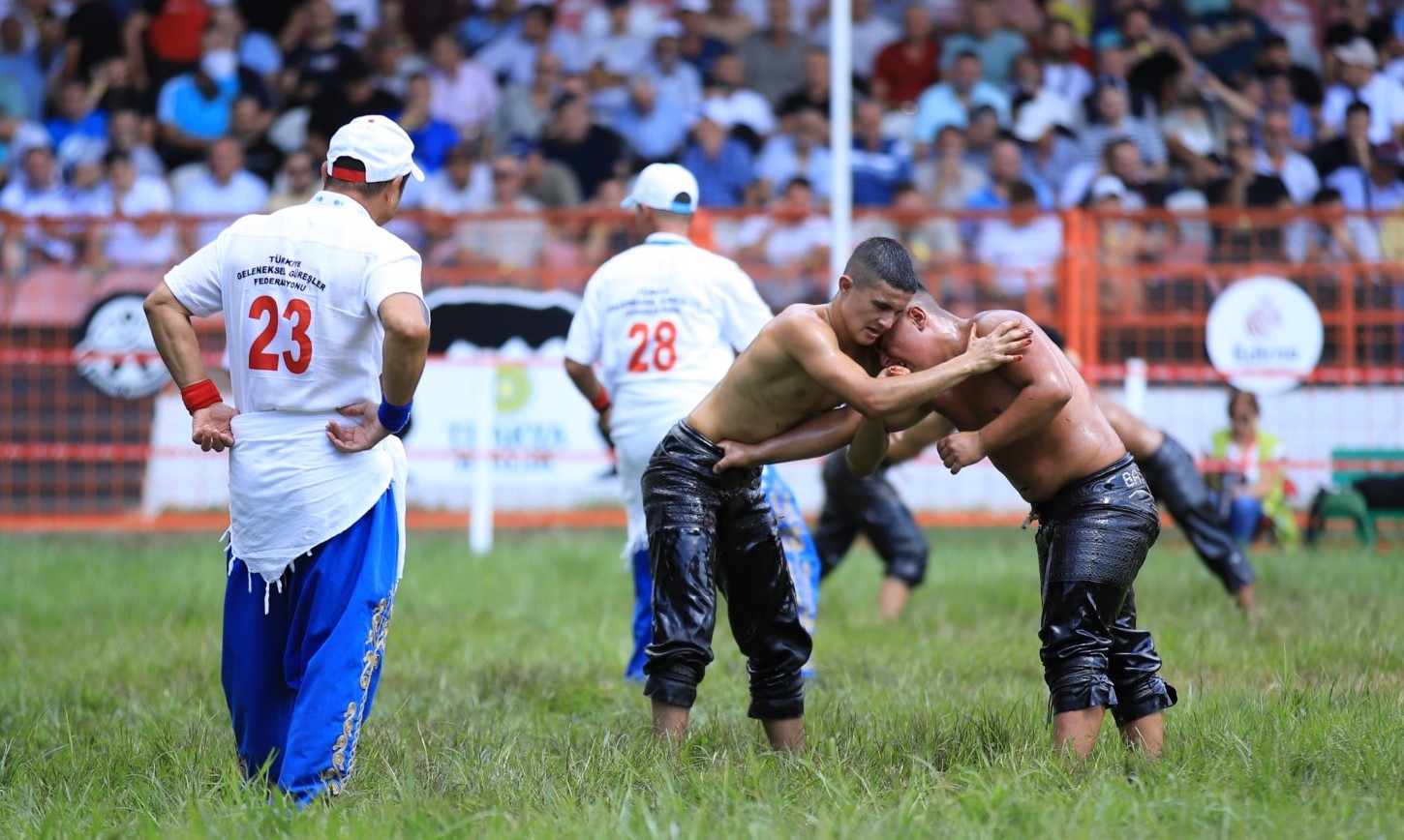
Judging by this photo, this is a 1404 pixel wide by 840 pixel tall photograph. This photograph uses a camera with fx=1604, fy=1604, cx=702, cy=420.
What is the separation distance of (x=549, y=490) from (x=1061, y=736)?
7.58m

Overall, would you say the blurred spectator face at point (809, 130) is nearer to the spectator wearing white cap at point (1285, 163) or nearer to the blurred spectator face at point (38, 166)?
the spectator wearing white cap at point (1285, 163)

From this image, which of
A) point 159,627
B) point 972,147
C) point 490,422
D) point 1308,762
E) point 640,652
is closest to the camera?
point 1308,762

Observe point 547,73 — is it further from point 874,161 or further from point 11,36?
point 11,36

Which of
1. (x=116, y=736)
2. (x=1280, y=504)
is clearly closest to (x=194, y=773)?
(x=116, y=736)

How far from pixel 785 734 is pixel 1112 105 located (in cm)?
1014

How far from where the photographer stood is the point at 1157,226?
1197 centimetres

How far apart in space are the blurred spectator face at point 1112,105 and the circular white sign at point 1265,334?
2.90 metres

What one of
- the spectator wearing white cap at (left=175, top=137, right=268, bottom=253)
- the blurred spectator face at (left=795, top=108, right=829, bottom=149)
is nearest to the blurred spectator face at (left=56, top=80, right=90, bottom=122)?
the spectator wearing white cap at (left=175, top=137, right=268, bottom=253)

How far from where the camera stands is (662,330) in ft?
22.1

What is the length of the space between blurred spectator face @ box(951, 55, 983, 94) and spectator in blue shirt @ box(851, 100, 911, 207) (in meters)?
0.92

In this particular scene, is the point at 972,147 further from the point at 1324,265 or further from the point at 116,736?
the point at 116,736

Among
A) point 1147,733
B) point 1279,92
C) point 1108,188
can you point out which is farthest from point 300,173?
point 1147,733

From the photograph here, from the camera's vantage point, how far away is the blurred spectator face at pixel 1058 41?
15.1 meters

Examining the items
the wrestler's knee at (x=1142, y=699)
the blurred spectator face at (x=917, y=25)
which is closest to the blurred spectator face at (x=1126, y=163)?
the blurred spectator face at (x=917, y=25)
